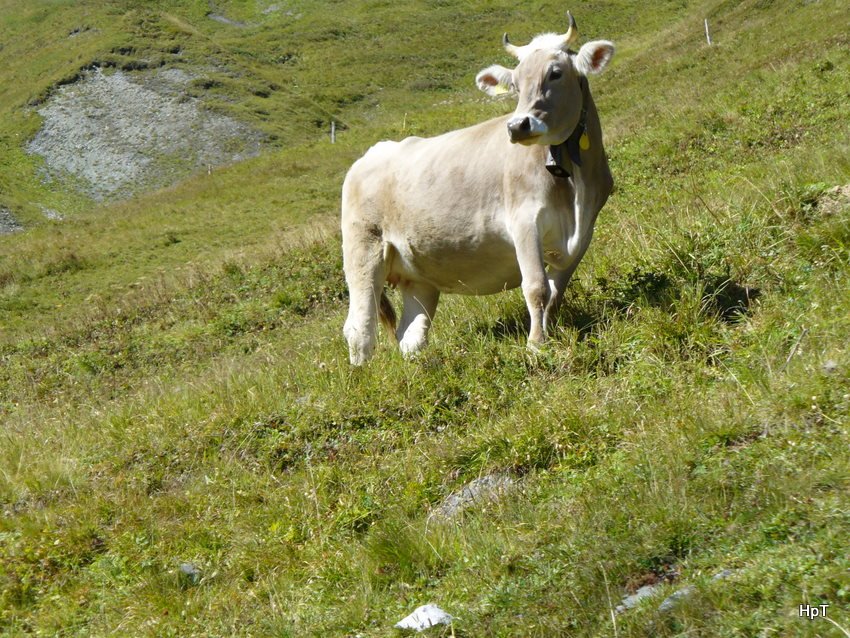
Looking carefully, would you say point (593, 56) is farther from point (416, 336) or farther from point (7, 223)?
point (7, 223)

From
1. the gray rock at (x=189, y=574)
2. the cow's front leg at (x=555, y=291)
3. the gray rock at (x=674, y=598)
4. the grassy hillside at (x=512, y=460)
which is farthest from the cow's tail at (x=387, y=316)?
the gray rock at (x=674, y=598)

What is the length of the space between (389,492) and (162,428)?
2823 millimetres

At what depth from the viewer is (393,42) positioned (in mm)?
88062

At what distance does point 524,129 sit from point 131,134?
54.4 metres

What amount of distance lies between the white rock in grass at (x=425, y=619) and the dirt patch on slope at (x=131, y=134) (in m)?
48.7

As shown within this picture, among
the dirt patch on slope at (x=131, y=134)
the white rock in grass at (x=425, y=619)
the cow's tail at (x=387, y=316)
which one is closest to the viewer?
the white rock in grass at (x=425, y=619)

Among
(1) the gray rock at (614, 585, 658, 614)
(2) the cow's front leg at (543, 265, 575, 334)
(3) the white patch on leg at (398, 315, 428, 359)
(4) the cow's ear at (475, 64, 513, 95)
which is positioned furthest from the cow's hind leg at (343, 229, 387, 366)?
(1) the gray rock at (614, 585, 658, 614)

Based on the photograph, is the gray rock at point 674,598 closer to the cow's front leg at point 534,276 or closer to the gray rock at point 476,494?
the gray rock at point 476,494

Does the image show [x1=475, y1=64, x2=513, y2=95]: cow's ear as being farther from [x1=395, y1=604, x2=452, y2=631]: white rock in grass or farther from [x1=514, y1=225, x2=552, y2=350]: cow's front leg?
[x1=395, y1=604, x2=452, y2=631]: white rock in grass

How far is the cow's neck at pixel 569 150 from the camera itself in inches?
292

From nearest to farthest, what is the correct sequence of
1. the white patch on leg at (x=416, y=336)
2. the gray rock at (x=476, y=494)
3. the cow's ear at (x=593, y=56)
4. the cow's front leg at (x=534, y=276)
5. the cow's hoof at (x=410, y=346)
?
the gray rock at (x=476, y=494) < the cow's front leg at (x=534, y=276) < the cow's ear at (x=593, y=56) < the cow's hoof at (x=410, y=346) < the white patch on leg at (x=416, y=336)

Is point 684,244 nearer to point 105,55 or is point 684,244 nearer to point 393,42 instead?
point 105,55

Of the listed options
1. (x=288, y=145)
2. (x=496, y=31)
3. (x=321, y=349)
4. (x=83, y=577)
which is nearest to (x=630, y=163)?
(x=321, y=349)

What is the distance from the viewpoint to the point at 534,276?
741 cm
